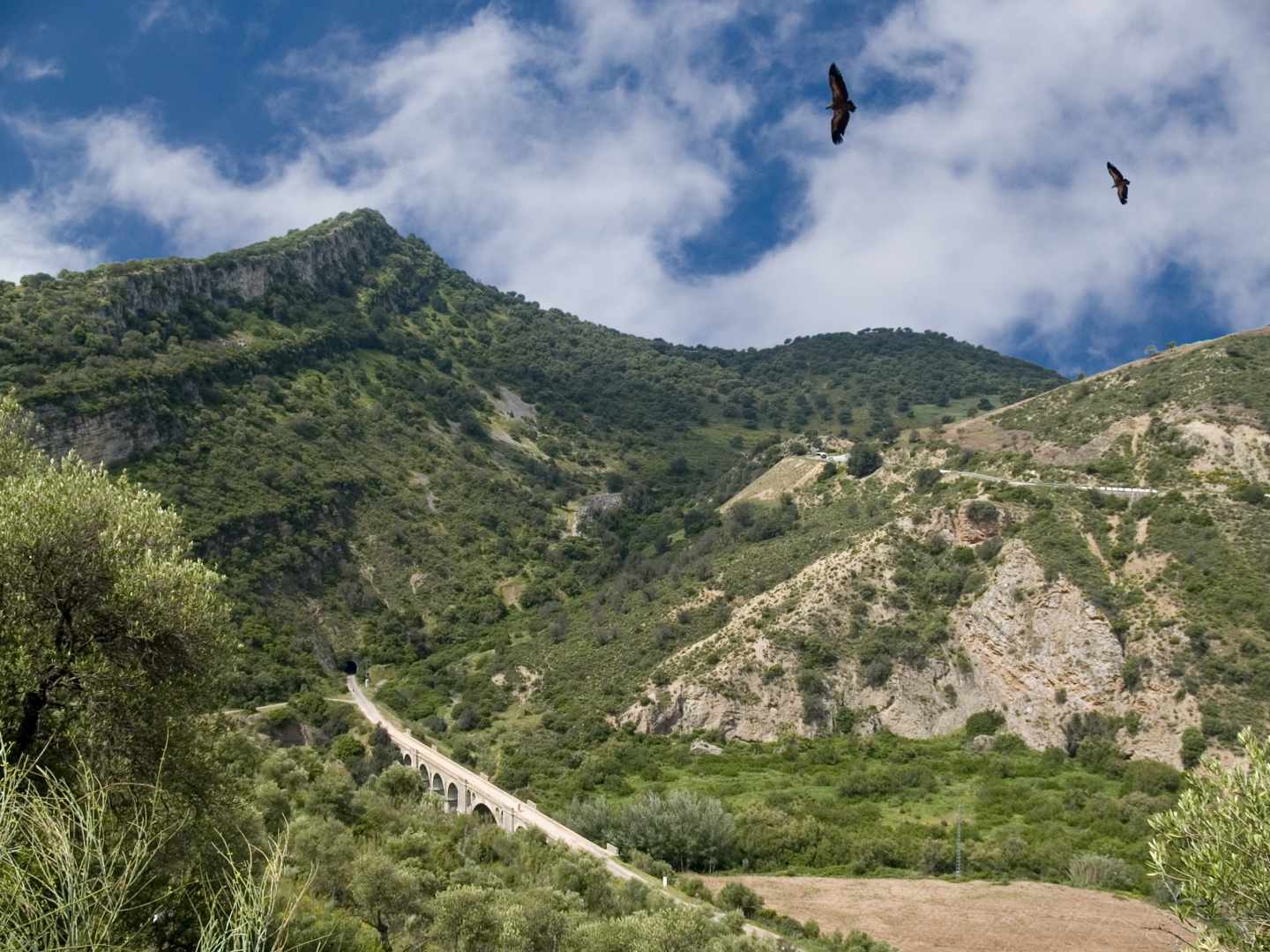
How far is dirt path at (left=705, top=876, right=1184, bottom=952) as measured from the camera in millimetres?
31141

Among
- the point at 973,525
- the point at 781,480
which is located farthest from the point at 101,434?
the point at 973,525

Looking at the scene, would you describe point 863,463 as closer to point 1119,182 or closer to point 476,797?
point 476,797

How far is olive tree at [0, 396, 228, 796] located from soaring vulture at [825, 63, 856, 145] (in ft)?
35.9

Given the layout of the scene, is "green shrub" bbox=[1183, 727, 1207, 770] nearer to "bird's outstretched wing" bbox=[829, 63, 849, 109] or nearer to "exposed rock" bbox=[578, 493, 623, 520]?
"bird's outstretched wing" bbox=[829, 63, 849, 109]

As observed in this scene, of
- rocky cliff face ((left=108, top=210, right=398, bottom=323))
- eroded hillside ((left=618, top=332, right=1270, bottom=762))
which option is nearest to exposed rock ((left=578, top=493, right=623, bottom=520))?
eroded hillside ((left=618, top=332, right=1270, bottom=762))

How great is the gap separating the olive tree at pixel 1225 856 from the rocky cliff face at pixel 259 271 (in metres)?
101

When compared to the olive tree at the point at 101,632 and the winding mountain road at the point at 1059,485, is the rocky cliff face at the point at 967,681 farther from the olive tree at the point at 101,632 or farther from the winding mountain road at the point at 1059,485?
Result: the olive tree at the point at 101,632

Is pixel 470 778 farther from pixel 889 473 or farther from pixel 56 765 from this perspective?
pixel 889 473

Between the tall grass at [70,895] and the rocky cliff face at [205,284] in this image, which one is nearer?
the tall grass at [70,895]

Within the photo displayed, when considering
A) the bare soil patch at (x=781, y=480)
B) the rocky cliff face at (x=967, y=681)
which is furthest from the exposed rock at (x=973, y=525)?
the bare soil patch at (x=781, y=480)

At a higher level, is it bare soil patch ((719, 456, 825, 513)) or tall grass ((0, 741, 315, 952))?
bare soil patch ((719, 456, 825, 513))

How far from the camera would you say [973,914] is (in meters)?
34.3

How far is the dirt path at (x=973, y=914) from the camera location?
3114cm

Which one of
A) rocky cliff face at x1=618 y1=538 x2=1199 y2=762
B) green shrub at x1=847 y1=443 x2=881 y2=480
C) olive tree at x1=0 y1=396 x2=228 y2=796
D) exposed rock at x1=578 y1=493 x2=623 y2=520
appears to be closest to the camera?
olive tree at x1=0 y1=396 x2=228 y2=796
